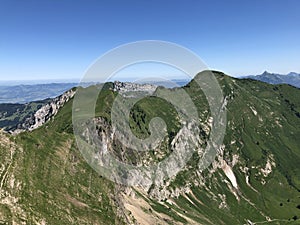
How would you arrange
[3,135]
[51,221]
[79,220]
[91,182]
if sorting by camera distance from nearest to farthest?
[51,221]
[79,220]
[3,135]
[91,182]

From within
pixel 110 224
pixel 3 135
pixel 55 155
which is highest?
pixel 3 135

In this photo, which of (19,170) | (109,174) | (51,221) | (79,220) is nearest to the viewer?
(51,221)

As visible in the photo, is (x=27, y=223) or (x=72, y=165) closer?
(x=27, y=223)

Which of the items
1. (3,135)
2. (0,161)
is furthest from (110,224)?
(3,135)

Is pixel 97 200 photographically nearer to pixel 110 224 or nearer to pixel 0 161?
pixel 110 224

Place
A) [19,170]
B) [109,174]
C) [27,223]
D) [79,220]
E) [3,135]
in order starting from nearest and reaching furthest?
1. [27,223]
2. [79,220]
3. [19,170]
4. [3,135]
5. [109,174]

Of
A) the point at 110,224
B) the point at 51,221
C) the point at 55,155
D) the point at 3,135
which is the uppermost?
the point at 3,135

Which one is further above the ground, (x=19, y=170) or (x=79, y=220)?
(x=19, y=170)

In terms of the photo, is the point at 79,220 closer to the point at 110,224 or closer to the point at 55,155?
the point at 110,224

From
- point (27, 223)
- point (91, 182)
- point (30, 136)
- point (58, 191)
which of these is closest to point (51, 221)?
point (27, 223)
